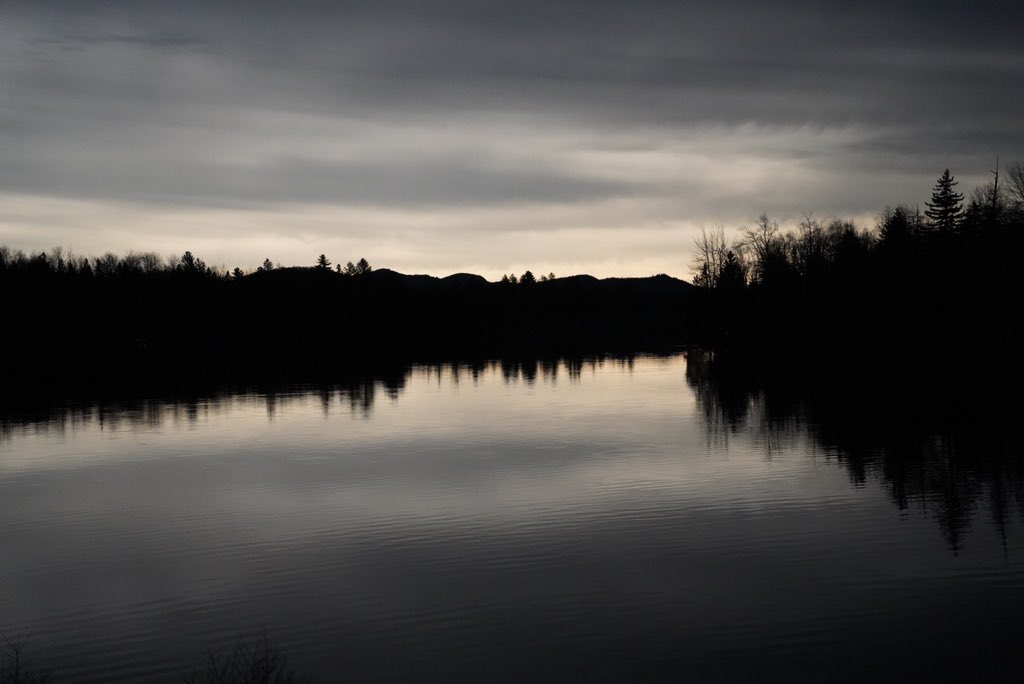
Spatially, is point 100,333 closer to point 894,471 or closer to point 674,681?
point 894,471

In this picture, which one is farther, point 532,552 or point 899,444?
point 899,444

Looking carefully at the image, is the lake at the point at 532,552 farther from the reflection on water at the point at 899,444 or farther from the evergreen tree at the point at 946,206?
the evergreen tree at the point at 946,206

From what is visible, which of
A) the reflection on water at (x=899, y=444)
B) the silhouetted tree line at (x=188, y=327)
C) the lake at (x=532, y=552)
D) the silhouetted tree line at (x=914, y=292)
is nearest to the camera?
the lake at (x=532, y=552)

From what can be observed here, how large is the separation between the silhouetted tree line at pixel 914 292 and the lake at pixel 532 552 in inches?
1500

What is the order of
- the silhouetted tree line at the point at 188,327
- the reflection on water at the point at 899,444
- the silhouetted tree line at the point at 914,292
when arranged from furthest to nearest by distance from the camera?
1. the silhouetted tree line at the point at 188,327
2. the silhouetted tree line at the point at 914,292
3. the reflection on water at the point at 899,444

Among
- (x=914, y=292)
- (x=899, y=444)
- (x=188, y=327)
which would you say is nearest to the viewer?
(x=899, y=444)

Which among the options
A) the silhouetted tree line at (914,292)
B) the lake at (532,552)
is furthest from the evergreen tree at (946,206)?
the lake at (532,552)

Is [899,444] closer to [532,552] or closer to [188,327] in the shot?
[532,552]

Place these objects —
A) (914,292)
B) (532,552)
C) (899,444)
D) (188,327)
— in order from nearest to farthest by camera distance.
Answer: (532,552), (899,444), (914,292), (188,327)

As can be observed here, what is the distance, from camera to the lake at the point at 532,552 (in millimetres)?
13234

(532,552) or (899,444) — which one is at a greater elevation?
(899,444)

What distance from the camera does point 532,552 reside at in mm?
18234

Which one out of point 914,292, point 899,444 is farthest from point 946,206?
point 899,444

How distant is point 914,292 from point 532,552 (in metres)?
67.1
